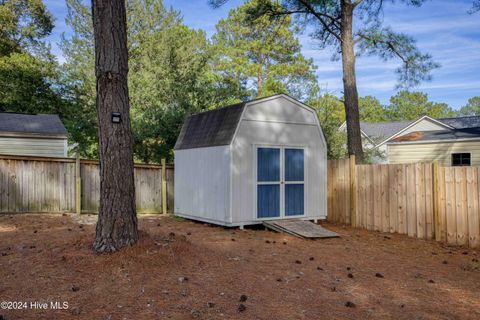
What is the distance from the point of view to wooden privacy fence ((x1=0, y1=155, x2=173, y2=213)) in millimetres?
9962

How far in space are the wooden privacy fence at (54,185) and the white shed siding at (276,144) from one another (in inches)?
155

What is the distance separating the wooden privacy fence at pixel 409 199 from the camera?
7090mm

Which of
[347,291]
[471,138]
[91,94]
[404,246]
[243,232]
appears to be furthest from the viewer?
[91,94]

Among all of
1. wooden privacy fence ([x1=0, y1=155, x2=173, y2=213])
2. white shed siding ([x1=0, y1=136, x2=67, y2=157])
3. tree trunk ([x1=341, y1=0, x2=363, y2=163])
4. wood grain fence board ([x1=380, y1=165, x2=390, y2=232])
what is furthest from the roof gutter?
wood grain fence board ([x1=380, y1=165, x2=390, y2=232])

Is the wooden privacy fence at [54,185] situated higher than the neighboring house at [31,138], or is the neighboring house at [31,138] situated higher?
the neighboring house at [31,138]

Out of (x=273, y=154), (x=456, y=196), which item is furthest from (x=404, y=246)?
(x=273, y=154)

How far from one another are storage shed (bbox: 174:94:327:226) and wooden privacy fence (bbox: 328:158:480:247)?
1.67 feet

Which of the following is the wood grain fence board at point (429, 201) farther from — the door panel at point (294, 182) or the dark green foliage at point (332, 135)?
the dark green foliage at point (332, 135)

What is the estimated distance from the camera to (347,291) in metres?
4.16

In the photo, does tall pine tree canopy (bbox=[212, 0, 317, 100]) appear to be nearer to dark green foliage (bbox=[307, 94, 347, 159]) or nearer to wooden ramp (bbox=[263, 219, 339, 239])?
dark green foliage (bbox=[307, 94, 347, 159])


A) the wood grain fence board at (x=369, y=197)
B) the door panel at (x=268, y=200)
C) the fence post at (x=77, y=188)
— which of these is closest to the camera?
the door panel at (x=268, y=200)

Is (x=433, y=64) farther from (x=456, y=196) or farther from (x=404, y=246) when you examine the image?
(x=404, y=246)

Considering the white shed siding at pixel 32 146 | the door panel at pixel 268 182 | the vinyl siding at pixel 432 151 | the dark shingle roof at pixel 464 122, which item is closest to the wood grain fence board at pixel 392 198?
the door panel at pixel 268 182

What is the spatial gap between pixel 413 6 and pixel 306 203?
6.36 meters
